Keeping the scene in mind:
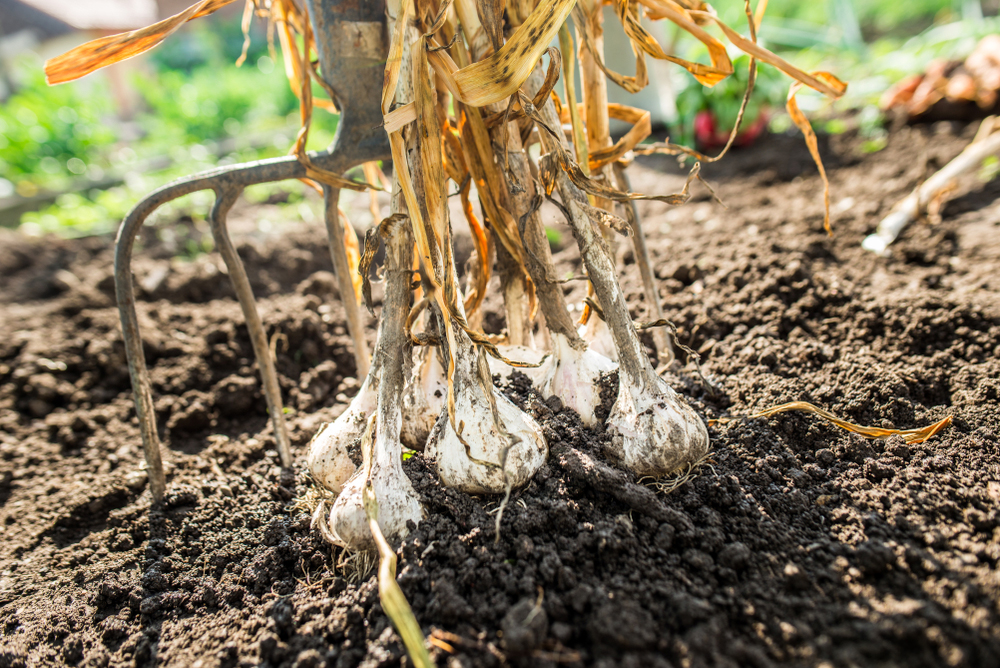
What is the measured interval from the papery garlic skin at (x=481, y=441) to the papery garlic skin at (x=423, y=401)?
16 cm

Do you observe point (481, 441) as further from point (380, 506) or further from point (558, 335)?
point (558, 335)

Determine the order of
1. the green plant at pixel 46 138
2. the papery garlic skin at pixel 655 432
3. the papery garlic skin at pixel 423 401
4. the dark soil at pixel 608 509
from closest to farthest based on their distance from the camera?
the dark soil at pixel 608 509 < the papery garlic skin at pixel 655 432 < the papery garlic skin at pixel 423 401 < the green plant at pixel 46 138

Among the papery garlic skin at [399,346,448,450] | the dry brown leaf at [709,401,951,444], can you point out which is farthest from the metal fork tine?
the dry brown leaf at [709,401,951,444]

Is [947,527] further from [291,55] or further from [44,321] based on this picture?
[44,321]

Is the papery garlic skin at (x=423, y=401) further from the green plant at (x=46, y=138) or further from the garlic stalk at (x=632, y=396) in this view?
the green plant at (x=46, y=138)

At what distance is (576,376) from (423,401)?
0.41 m

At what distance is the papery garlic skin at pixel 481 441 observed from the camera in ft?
4.03

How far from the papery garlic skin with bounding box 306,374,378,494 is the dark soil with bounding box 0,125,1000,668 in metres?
0.16

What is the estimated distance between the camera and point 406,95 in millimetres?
1281

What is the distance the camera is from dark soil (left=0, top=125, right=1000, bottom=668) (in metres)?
1.00

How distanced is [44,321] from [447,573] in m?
3.23

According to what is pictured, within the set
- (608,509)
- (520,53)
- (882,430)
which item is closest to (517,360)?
(608,509)

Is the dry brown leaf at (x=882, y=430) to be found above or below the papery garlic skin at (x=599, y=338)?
below

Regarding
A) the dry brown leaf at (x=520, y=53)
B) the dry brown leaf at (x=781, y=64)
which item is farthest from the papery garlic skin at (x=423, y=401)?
the dry brown leaf at (x=781, y=64)
